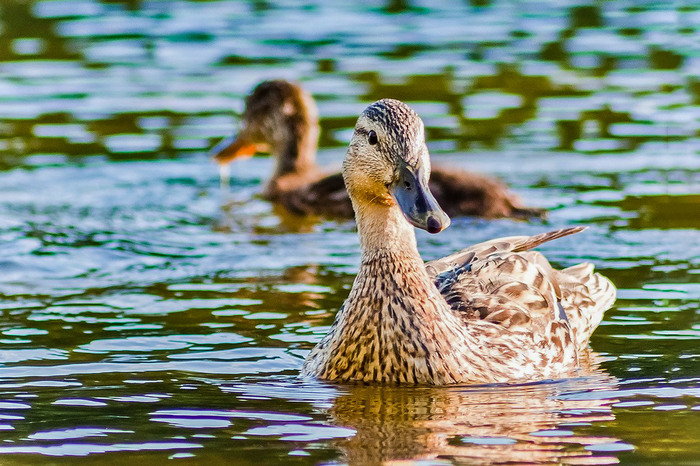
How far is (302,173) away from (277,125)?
64cm

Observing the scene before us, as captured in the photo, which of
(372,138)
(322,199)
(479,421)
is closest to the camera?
(479,421)

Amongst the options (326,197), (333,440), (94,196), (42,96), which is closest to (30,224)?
(94,196)

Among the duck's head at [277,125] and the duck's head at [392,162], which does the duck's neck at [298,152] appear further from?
the duck's head at [392,162]

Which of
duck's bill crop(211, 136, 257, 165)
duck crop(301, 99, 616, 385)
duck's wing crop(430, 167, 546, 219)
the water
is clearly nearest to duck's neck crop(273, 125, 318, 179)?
duck's bill crop(211, 136, 257, 165)

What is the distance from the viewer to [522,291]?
7027 mm

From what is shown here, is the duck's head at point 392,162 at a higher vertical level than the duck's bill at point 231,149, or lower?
lower

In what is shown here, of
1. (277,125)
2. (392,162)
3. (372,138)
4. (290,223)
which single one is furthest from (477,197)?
(392,162)

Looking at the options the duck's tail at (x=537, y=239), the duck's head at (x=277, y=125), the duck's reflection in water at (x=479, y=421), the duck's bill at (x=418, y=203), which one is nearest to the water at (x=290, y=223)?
the duck's reflection in water at (x=479, y=421)

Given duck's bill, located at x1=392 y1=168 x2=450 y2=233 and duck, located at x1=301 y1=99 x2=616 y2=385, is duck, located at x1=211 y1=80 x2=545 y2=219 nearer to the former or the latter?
duck, located at x1=301 y1=99 x2=616 y2=385

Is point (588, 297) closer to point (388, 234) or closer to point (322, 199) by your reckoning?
point (388, 234)

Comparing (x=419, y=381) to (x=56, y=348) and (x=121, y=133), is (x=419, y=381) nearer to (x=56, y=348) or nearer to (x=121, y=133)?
(x=56, y=348)

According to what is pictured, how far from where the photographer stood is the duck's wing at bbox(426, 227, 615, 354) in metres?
6.84

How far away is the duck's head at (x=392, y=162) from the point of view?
5996 millimetres

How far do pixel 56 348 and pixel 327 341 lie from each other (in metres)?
1.54
